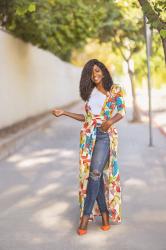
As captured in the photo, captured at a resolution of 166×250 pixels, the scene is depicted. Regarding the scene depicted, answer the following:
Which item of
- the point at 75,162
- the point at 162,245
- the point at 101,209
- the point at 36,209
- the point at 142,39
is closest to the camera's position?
the point at 162,245

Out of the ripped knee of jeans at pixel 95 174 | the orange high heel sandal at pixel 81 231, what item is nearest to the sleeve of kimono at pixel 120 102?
the ripped knee of jeans at pixel 95 174

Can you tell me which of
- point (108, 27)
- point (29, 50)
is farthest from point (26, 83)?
point (108, 27)

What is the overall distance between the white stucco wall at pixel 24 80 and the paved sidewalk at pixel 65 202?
404cm

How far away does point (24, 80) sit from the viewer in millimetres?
21078

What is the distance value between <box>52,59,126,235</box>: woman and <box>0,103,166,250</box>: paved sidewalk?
359mm

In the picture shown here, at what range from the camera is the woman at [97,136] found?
231 inches

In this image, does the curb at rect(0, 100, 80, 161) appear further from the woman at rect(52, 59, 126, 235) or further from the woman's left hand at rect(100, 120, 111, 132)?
the woman's left hand at rect(100, 120, 111, 132)

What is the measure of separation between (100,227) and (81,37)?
61.8 ft

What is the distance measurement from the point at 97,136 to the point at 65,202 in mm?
1952

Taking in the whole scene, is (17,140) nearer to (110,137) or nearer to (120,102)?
(110,137)

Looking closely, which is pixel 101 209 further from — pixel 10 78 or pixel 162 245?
pixel 10 78

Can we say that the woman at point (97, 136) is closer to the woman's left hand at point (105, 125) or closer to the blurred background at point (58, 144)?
the woman's left hand at point (105, 125)

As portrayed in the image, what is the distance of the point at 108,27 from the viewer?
20859 millimetres

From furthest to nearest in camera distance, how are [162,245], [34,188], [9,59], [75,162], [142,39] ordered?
[142,39] → [9,59] → [75,162] → [34,188] → [162,245]
